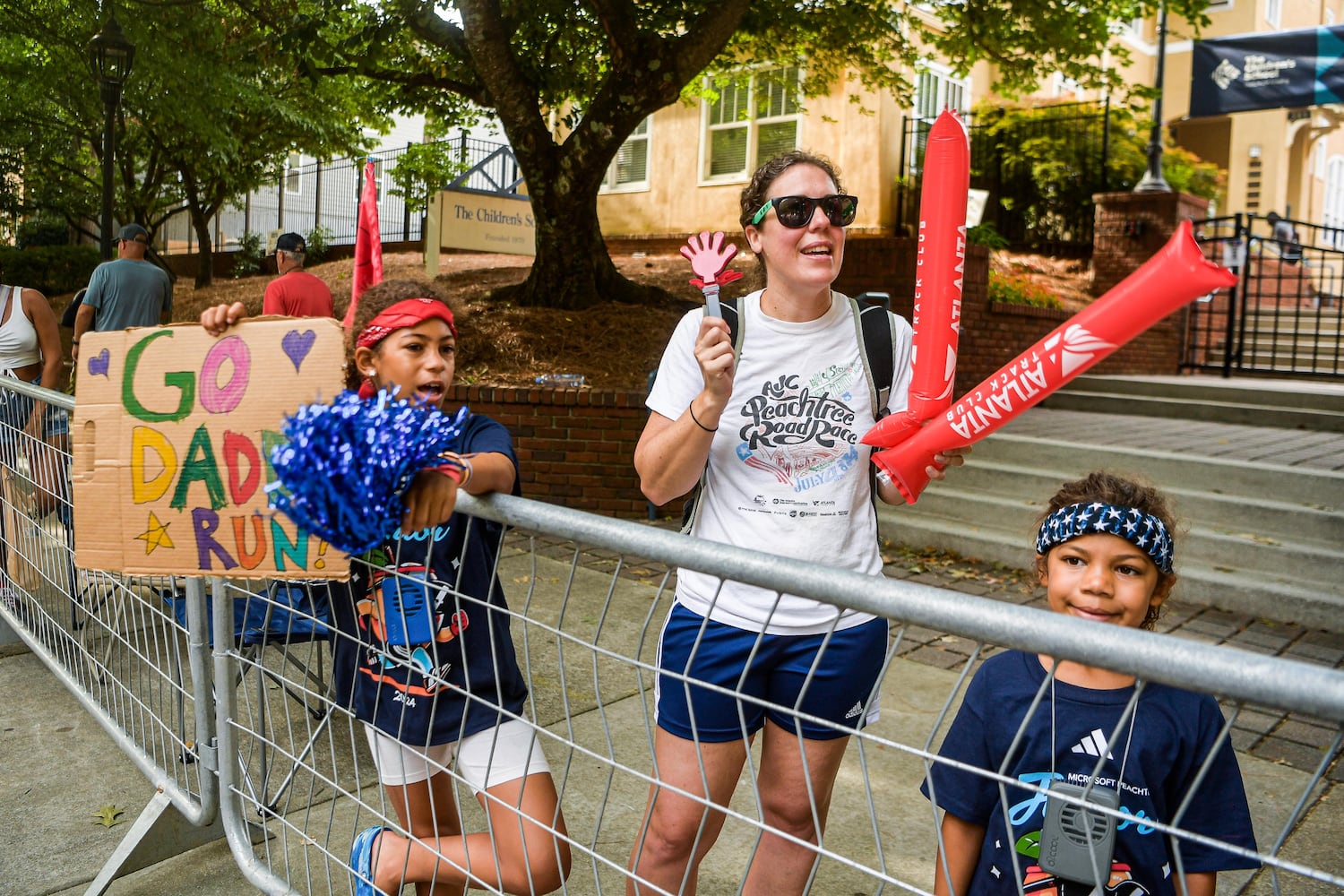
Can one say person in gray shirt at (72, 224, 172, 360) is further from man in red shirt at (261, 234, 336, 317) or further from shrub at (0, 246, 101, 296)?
shrub at (0, 246, 101, 296)

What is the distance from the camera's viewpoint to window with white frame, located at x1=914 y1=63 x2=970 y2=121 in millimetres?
16969

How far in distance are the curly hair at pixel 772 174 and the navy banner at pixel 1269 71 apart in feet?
37.0

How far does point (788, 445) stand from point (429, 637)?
83 cm

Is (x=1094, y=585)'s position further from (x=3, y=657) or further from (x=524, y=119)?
(x=524, y=119)

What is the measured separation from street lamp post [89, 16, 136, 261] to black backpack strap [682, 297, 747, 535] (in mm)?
9663

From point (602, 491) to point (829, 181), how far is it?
17.5 ft

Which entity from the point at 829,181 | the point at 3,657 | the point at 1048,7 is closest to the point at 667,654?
the point at 829,181

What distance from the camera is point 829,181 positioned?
86.1 inches

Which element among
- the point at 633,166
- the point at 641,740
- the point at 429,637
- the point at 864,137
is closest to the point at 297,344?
the point at 429,637

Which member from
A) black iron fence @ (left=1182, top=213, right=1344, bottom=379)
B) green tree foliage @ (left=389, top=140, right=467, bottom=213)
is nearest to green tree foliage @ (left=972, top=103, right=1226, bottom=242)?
black iron fence @ (left=1182, top=213, right=1344, bottom=379)

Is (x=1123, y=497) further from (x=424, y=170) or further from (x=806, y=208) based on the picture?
(x=424, y=170)

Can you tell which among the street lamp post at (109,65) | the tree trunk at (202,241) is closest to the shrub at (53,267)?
the tree trunk at (202,241)

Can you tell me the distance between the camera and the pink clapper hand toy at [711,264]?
199 cm

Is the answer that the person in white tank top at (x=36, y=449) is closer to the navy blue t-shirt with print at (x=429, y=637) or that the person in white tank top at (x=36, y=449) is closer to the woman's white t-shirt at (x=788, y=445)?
the navy blue t-shirt with print at (x=429, y=637)
